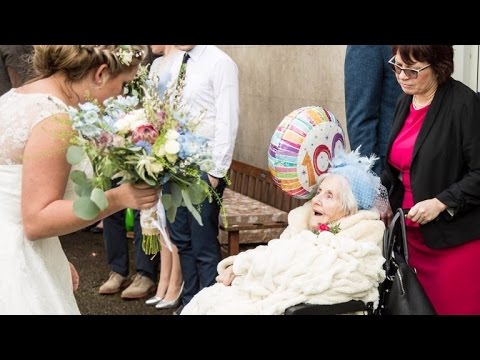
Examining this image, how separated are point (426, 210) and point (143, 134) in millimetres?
1591

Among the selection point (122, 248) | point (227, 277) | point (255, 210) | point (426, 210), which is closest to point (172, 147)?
point (227, 277)

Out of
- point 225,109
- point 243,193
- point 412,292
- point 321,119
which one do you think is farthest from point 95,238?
point 412,292

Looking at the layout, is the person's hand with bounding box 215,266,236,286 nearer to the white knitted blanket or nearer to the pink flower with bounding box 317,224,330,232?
the white knitted blanket

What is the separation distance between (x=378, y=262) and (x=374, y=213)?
16.8 inches

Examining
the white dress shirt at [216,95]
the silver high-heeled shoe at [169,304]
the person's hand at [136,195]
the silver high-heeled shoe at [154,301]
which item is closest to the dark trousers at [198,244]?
the white dress shirt at [216,95]

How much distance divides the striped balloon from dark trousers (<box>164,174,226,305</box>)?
1620 mm

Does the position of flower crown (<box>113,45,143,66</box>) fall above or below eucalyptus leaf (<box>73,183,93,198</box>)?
above

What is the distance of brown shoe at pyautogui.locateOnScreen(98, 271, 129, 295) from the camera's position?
7.48 meters

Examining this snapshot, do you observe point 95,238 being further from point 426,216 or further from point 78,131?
point 78,131

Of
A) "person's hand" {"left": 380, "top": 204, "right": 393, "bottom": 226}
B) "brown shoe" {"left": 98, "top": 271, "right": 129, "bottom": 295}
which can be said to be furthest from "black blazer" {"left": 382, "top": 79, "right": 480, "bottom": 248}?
"brown shoe" {"left": 98, "top": 271, "right": 129, "bottom": 295}

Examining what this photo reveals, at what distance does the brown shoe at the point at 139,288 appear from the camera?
23.8ft

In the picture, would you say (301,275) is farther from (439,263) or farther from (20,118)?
(20,118)

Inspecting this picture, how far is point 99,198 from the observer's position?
333cm
